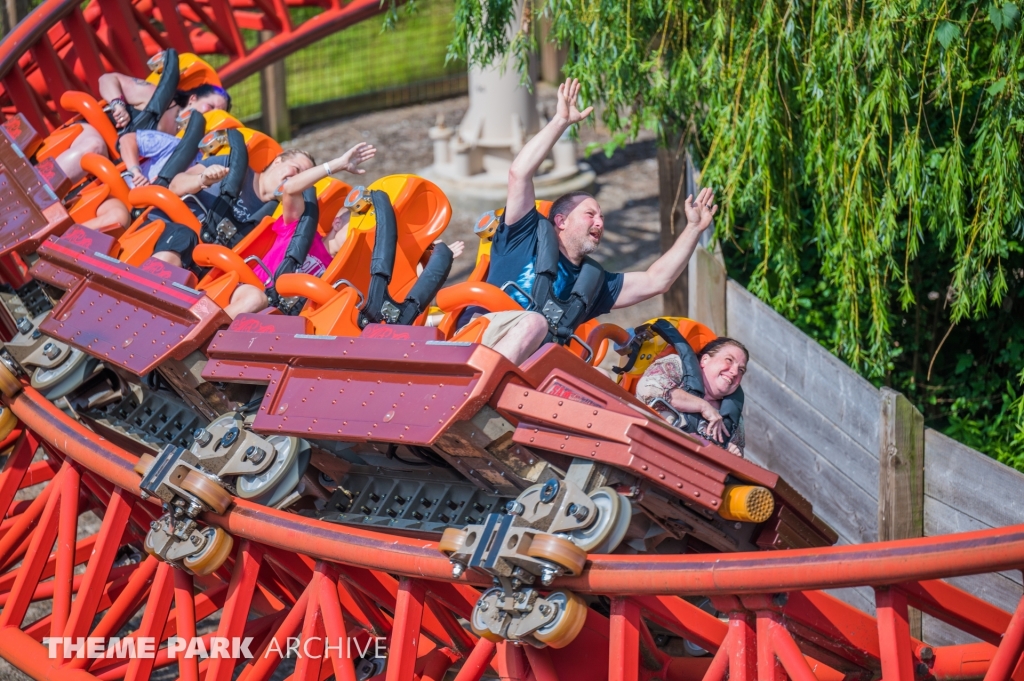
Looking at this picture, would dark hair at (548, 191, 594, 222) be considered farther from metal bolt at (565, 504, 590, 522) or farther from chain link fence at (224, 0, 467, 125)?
chain link fence at (224, 0, 467, 125)

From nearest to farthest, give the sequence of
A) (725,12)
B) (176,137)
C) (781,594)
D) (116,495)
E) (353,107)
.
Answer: (781,594) → (116,495) → (725,12) → (176,137) → (353,107)

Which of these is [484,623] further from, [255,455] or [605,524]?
[255,455]

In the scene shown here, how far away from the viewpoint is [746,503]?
3359mm

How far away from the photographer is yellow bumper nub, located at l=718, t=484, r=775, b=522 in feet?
11.0

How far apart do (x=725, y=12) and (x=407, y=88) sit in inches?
327

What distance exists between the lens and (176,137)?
6148 millimetres

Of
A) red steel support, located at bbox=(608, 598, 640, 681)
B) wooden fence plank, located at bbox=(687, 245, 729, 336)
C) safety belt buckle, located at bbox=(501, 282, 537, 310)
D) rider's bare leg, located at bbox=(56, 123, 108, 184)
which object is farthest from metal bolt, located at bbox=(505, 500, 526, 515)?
rider's bare leg, located at bbox=(56, 123, 108, 184)

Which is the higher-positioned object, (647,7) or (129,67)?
(647,7)

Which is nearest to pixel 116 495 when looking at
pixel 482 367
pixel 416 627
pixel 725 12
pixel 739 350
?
pixel 416 627

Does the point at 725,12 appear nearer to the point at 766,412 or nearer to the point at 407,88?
the point at 766,412

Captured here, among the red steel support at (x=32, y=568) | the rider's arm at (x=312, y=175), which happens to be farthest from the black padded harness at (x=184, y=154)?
the red steel support at (x=32, y=568)

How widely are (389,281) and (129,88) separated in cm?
289

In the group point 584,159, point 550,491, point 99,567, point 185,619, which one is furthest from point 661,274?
point 584,159

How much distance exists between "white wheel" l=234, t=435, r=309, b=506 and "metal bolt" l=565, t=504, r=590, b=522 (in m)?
1.08
